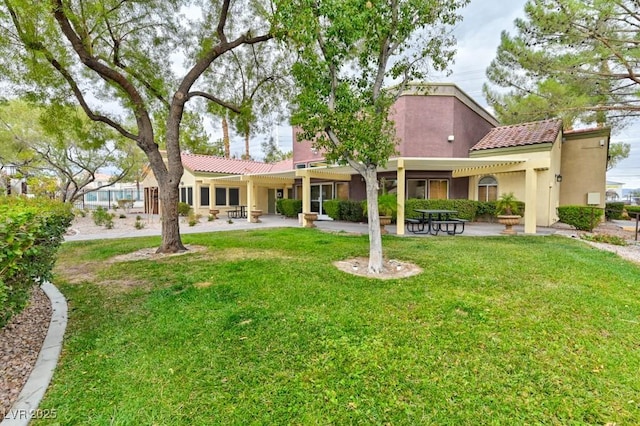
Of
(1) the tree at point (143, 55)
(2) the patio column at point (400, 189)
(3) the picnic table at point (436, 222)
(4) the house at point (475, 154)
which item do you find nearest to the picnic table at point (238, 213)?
(4) the house at point (475, 154)

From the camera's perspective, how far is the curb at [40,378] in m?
2.48

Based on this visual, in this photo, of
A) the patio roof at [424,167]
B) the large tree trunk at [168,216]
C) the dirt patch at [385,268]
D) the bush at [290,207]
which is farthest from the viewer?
the bush at [290,207]

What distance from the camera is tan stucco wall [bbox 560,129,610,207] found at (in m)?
15.3

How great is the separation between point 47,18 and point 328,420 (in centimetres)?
978

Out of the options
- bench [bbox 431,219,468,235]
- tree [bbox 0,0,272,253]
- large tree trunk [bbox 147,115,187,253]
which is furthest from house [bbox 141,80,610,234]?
large tree trunk [bbox 147,115,187,253]

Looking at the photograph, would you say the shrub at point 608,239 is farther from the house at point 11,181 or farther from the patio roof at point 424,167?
the house at point 11,181

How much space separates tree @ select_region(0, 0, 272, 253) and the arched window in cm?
1334

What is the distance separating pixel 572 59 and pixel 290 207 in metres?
15.8

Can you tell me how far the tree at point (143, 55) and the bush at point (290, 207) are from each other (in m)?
10.9

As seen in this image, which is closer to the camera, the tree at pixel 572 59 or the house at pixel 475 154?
the tree at pixel 572 59

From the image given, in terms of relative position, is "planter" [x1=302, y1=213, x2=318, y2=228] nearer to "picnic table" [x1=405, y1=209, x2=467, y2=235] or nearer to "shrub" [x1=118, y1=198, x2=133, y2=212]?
"picnic table" [x1=405, y1=209, x2=467, y2=235]

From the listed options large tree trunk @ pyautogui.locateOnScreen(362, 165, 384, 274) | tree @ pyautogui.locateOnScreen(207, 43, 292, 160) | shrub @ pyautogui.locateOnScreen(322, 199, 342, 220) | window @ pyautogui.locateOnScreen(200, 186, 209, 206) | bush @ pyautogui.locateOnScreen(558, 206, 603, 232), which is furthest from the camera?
window @ pyautogui.locateOnScreen(200, 186, 209, 206)

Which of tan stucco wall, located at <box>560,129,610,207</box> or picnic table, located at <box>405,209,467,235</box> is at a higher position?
tan stucco wall, located at <box>560,129,610,207</box>

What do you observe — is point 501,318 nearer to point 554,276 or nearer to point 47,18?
point 554,276
